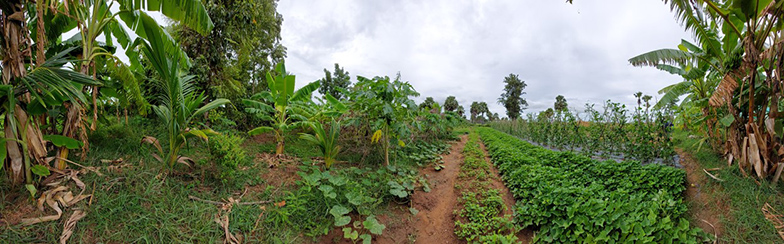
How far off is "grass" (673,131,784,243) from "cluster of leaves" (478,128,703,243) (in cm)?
25

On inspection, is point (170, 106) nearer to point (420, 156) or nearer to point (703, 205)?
point (420, 156)

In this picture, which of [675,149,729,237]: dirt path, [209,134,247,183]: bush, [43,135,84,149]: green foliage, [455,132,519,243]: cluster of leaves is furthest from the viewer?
[455,132,519,243]: cluster of leaves

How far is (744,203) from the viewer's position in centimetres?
252

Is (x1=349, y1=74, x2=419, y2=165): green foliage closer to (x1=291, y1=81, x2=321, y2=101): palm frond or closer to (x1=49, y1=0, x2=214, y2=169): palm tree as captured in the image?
(x1=291, y1=81, x2=321, y2=101): palm frond

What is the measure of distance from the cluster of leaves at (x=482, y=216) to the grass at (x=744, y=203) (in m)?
1.80

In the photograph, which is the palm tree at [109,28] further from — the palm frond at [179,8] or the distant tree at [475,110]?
the distant tree at [475,110]

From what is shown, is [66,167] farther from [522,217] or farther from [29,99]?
[522,217]

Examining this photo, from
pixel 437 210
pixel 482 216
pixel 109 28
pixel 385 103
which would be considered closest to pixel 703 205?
pixel 482 216

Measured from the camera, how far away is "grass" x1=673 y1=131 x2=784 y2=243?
2.25 m

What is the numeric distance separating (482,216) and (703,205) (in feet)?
7.46

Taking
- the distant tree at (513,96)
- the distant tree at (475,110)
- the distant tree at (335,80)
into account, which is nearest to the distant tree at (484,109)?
the distant tree at (475,110)

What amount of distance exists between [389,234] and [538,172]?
8.66 ft

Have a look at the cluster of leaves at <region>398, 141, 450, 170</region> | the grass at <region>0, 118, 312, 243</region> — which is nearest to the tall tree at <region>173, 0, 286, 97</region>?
the grass at <region>0, 118, 312, 243</region>

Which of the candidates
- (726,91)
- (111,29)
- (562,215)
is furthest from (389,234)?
(111,29)
